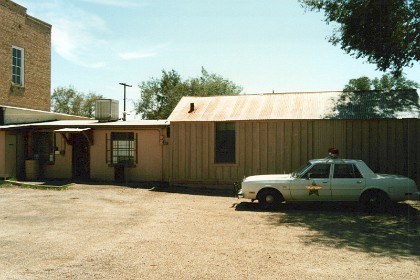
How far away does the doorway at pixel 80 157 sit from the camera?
18859 mm

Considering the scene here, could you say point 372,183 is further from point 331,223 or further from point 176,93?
point 176,93

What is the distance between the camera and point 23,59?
79.2ft

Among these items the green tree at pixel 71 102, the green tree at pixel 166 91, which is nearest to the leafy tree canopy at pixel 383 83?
the green tree at pixel 166 91

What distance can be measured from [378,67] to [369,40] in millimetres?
1765

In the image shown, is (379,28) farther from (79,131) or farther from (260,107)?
(79,131)

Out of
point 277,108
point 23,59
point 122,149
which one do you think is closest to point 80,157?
point 122,149

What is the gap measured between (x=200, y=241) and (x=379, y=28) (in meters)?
12.5

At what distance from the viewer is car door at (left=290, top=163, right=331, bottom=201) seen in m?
11.1

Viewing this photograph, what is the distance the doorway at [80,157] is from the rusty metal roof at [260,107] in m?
5.10

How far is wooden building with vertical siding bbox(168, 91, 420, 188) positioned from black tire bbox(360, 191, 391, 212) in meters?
3.71

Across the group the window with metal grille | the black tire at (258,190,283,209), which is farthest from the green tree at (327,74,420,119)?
the window with metal grille

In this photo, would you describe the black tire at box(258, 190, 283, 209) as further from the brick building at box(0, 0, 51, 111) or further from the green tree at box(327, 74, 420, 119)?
the brick building at box(0, 0, 51, 111)

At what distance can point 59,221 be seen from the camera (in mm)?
9719

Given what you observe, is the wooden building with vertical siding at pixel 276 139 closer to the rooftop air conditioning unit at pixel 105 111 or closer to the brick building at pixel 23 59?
the rooftop air conditioning unit at pixel 105 111
